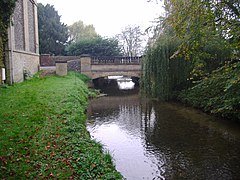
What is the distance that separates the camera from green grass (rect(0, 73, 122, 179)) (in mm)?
4438

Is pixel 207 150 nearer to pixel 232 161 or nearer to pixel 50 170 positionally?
pixel 232 161

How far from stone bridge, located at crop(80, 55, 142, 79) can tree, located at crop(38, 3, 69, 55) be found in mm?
13407

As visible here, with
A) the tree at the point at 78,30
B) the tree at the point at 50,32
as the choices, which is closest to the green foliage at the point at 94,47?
the tree at the point at 50,32

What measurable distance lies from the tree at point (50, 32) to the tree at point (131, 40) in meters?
9.21

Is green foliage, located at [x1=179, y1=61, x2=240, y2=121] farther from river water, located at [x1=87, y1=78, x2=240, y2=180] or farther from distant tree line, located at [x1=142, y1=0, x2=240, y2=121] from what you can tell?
river water, located at [x1=87, y1=78, x2=240, y2=180]

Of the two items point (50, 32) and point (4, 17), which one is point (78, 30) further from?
point (4, 17)

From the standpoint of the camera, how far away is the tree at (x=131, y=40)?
131 ft

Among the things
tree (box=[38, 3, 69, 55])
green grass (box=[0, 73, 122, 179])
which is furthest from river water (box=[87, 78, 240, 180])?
tree (box=[38, 3, 69, 55])

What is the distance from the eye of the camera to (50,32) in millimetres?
35625

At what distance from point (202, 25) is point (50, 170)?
5.74 metres

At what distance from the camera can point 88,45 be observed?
3453cm

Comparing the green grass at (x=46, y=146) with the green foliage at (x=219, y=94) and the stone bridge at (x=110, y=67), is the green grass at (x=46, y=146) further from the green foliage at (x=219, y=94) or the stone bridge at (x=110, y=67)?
the stone bridge at (x=110, y=67)

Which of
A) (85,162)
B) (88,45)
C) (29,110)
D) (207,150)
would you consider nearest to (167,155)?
(207,150)

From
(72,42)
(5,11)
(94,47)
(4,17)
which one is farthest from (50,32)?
(5,11)
